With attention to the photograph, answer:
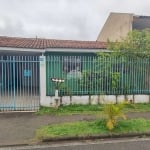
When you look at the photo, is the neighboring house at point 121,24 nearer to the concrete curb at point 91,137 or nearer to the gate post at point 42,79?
the gate post at point 42,79

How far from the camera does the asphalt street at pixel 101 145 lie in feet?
19.1

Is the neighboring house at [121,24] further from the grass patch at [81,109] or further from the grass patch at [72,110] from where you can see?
the grass patch at [72,110]

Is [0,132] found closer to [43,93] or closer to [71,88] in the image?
[43,93]

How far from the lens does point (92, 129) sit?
6793 millimetres

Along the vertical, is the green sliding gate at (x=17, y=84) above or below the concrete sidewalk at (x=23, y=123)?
above

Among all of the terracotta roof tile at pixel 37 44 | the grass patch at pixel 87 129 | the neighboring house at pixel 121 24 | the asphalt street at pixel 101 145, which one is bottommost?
the asphalt street at pixel 101 145

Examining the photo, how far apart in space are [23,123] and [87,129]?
7.33 feet

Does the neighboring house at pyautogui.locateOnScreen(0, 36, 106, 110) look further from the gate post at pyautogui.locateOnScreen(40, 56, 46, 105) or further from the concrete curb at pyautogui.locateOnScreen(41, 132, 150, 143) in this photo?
the concrete curb at pyautogui.locateOnScreen(41, 132, 150, 143)

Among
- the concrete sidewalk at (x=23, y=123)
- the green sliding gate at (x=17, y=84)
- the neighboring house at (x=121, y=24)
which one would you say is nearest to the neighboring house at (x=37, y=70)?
the green sliding gate at (x=17, y=84)

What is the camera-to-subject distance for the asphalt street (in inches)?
229

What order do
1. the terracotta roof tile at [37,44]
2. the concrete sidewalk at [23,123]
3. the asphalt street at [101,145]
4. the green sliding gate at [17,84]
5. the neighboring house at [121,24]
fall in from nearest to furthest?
1. the asphalt street at [101,145]
2. the concrete sidewalk at [23,123]
3. the green sliding gate at [17,84]
4. the terracotta roof tile at [37,44]
5. the neighboring house at [121,24]

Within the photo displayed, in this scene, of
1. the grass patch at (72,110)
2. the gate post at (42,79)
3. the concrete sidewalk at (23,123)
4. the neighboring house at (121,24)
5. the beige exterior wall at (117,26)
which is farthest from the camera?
the beige exterior wall at (117,26)

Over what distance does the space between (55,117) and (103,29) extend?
643 inches

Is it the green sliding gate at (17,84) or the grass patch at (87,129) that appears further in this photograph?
the green sliding gate at (17,84)
